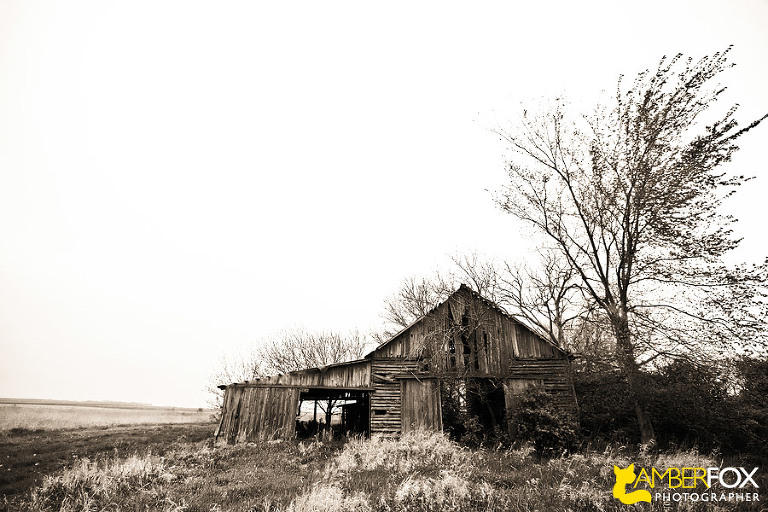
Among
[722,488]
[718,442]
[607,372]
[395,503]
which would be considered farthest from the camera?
[607,372]

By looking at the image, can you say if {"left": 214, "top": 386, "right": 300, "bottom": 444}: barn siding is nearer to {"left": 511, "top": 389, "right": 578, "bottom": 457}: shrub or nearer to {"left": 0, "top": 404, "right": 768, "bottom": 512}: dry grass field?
{"left": 0, "top": 404, "right": 768, "bottom": 512}: dry grass field

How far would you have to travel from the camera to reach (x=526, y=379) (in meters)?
16.8

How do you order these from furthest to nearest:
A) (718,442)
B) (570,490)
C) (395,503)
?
1. (718,442)
2. (570,490)
3. (395,503)

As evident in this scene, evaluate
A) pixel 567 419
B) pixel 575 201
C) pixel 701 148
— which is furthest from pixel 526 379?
pixel 701 148

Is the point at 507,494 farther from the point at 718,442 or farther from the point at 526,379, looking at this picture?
the point at 718,442

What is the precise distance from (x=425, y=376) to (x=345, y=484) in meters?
9.70

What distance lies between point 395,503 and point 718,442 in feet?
48.7

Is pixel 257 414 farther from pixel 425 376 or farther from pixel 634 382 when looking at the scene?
pixel 634 382

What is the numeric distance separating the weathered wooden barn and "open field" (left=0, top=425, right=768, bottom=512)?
144 inches

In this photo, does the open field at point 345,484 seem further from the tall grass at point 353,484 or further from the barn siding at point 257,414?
the barn siding at point 257,414

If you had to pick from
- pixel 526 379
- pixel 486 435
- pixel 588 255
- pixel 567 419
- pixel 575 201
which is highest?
pixel 575 201

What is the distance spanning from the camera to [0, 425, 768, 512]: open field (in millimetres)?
6270

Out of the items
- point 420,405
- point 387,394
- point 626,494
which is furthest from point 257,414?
point 626,494

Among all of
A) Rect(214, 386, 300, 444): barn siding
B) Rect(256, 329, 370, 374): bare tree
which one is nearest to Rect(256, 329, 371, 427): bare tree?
Rect(256, 329, 370, 374): bare tree
